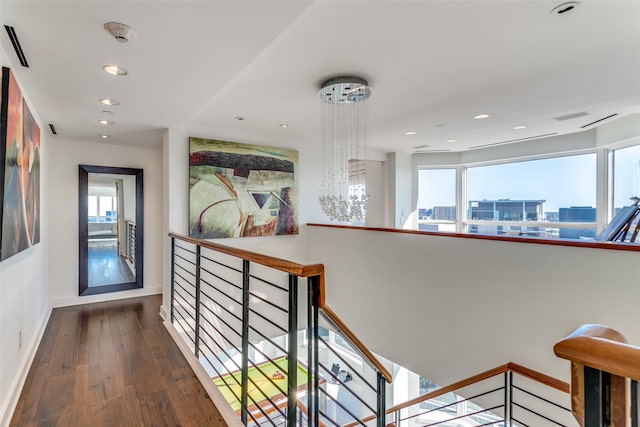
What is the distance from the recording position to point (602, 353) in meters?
0.47

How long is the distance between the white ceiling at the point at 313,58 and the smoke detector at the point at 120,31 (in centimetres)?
4

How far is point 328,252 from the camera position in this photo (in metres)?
4.65

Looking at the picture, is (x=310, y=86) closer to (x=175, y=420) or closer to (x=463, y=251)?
(x=463, y=251)

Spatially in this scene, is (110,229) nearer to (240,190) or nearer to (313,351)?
(240,190)

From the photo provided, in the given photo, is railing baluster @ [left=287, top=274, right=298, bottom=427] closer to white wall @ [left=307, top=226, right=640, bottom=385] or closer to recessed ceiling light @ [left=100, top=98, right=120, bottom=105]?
white wall @ [left=307, top=226, right=640, bottom=385]

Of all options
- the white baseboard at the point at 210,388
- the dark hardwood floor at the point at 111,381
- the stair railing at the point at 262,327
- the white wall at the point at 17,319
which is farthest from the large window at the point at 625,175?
the white wall at the point at 17,319

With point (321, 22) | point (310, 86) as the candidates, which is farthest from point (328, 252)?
point (321, 22)

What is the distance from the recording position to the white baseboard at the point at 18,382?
184 centimetres

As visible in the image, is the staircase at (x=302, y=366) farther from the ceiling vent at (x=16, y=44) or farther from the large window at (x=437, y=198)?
the large window at (x=437, y=198)

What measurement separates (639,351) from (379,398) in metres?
1.57

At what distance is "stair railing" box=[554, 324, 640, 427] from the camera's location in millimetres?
455

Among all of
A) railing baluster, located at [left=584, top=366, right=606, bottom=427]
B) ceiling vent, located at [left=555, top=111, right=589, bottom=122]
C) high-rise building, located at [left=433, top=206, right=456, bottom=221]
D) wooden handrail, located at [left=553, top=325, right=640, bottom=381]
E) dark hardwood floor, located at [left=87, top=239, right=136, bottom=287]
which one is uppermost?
ceiling vent, located at [left=555, top=111, right=589, bottom=122]

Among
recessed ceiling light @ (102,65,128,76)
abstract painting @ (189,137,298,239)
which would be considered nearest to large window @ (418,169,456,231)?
abstract painting @ (189,137,298,239)

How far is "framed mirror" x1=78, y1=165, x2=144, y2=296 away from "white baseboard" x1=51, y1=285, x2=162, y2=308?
62 millimetres
